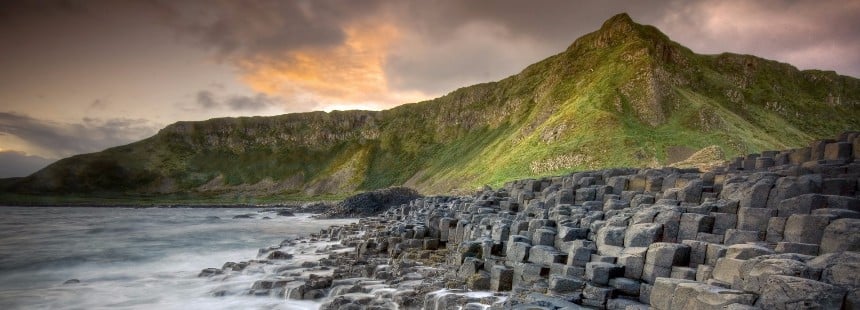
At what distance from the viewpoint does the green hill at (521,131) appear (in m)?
61.8

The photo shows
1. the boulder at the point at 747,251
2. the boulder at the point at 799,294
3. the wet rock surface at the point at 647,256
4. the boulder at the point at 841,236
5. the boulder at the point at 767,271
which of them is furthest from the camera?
the boulder at the point at 747,251

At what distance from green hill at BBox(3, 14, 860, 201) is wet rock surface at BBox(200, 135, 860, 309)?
3788cm

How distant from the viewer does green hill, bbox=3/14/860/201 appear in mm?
61844

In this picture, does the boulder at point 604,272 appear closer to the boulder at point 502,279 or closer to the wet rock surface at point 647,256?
the wet rock surface at point 647,256

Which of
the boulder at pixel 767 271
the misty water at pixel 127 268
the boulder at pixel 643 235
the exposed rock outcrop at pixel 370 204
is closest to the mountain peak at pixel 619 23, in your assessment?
the exposed rock outcrop at pixel 370 204

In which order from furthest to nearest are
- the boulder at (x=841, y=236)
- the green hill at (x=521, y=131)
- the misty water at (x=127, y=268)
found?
1. the green hill at (x=521, y=131)
2. the misty water at (x=127, y=268)
3. the boulder at (x=841, y=236)

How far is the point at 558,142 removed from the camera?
2515 inches

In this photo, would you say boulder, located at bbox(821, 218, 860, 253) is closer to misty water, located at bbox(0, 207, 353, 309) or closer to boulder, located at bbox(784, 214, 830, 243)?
boulder, located at bbox(784, 214, 830, 243)

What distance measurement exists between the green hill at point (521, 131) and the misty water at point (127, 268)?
39.0 m

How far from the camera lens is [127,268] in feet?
78.8

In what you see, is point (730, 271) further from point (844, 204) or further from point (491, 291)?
point (491, 291)

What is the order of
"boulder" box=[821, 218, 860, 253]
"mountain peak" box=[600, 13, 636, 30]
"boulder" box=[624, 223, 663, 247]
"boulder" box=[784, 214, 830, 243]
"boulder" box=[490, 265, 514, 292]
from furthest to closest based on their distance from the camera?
"mountain peak" box=[600, 13, 636, 30]
"boulder" box=[490, 265, 514, 292]
"boulder" box=[624, 223, 663, 247]
"boulder" box=[784, 214, 830, 243]
"boulder" box=[821, 218, 860, 253]

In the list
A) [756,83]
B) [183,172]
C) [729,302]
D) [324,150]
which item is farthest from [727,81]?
[183,172]

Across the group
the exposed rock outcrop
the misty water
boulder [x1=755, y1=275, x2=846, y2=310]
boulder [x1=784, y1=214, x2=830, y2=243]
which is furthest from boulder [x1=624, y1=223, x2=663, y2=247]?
the exposed rock outcrop
